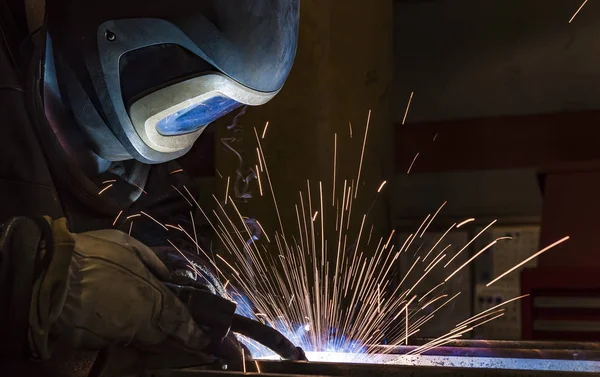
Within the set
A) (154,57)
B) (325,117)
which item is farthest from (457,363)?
(325,117)

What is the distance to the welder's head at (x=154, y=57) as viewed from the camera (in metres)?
1.55

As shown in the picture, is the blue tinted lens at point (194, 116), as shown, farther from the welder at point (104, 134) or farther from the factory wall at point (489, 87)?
the factory wall at point (489, 87)

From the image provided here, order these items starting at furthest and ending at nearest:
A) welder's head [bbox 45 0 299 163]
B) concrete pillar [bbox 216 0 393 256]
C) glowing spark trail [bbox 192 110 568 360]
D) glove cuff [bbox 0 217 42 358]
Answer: concrete pillar [bbox 216 0 393 256], glowing spark trail [bbox 192 110 568 360], welder's head [bbox 45 0 299 163], glove cuff [bbox 0 217 42 358]

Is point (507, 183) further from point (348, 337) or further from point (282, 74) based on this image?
point (282, 74)

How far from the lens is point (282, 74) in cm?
171

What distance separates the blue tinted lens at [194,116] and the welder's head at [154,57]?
0.04 metres

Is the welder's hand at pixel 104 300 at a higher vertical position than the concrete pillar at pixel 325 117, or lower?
lower

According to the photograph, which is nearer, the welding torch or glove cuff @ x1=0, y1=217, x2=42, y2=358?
glove cuff @ x1=0, y1=217, x2=42, y2=358

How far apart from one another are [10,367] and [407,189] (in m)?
4.03

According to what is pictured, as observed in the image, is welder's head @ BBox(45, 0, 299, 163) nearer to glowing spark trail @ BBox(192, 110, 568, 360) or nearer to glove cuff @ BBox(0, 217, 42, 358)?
glove cuff @ BBox(0, 217, 42, 358)

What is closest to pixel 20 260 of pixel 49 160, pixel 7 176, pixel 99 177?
pixel 7 176

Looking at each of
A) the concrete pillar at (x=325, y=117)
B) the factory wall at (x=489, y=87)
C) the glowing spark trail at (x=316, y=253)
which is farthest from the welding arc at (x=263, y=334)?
the factory wall at (x=489, y=87)

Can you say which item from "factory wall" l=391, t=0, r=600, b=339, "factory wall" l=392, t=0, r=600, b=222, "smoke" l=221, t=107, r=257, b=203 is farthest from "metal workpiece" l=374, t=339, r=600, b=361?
"factory wall" l=391, t=0, r=600, b=339

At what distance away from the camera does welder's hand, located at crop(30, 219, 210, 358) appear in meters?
1.05
